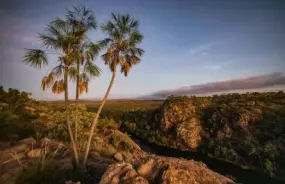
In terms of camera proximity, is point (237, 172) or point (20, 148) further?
point (237, 172)

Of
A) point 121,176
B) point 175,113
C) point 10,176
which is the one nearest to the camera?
point 121,176

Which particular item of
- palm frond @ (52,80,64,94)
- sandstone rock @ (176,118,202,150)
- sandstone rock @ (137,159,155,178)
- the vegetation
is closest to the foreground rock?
sandstone rock @ (137,159,155,178)

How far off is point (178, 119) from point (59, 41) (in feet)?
217

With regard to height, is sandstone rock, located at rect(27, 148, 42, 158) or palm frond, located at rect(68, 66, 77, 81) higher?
palm frond, located at rect(68, 66, 77, 81)

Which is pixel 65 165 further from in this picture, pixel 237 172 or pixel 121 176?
pixel 237 172

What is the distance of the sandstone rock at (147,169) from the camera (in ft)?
30.7

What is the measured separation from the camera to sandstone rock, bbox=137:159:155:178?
9.36 meters

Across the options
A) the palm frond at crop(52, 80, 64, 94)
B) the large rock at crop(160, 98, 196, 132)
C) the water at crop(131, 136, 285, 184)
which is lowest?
the water at crop(131, 136, 285, 184)

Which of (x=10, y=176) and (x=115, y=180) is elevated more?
(x=115, y=180)

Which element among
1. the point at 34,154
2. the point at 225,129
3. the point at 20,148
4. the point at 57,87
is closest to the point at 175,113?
the point at 225,129

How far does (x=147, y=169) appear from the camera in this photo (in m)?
9.61

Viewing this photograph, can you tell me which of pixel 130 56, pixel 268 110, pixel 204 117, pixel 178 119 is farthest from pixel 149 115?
pixel 130 56

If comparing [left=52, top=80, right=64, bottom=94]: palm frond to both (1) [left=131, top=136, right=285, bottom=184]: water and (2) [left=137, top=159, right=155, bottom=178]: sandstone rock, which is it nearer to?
(2) [left=137, top=159, right=155, bottom=178]: sandstone rock

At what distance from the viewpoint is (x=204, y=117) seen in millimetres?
73312
